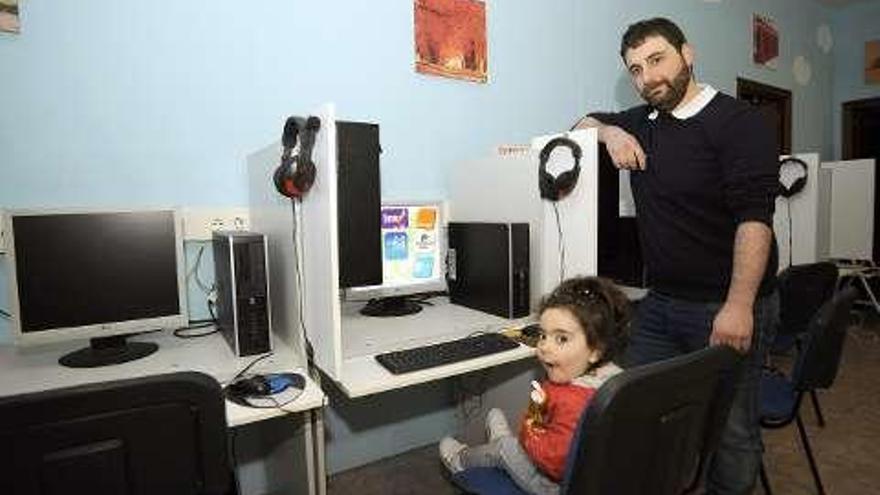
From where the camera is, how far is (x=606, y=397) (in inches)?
31.5

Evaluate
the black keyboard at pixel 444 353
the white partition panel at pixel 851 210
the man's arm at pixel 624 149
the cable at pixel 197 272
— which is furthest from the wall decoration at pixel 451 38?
the white partition panel at pixel 851 210

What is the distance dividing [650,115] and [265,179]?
115 centimetres

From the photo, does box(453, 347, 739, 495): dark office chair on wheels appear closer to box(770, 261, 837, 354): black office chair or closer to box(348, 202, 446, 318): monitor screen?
box(348, 202, 446, 318): monitor screen

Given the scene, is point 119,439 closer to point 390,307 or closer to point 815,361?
point 390,307

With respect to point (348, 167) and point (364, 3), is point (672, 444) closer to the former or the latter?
point (348, 167)

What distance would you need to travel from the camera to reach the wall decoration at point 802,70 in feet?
14.1

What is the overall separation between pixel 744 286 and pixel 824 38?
172 inches

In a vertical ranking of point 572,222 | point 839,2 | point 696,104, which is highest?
point 839,2

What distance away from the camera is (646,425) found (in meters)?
0.86

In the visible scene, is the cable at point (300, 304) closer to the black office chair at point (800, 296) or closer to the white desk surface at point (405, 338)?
A: the white desk surface at point (405, 338)

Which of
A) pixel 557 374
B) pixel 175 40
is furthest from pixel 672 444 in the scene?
pixel 175 40

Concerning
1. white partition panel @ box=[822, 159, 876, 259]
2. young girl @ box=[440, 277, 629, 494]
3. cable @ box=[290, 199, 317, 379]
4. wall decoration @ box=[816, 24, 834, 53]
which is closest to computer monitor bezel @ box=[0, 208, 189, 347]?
cable @ box=[290, 199, 317, 379]

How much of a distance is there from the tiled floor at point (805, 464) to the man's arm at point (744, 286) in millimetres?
937

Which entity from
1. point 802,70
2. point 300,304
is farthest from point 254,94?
point 802,70
